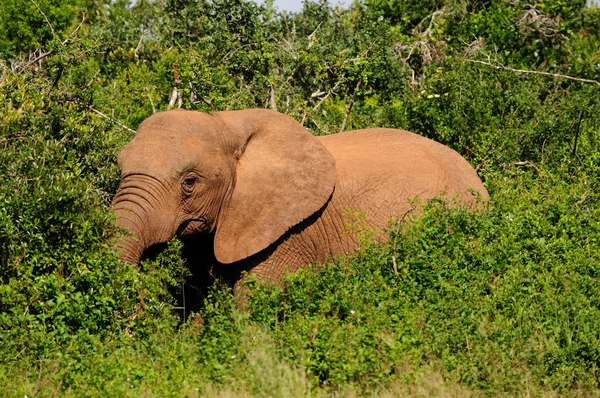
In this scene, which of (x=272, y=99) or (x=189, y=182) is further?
(x=272, y=99)

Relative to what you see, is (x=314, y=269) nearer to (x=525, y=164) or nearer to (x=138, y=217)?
(x=138, y=217)

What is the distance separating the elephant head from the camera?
8531mm

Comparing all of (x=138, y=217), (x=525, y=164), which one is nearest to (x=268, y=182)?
(x=138, y=217)

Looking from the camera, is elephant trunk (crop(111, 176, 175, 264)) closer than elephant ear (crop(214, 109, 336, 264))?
Yes

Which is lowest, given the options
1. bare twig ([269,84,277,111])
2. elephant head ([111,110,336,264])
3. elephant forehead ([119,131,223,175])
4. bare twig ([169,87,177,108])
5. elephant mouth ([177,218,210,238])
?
bare twig ([169,87,177,108])

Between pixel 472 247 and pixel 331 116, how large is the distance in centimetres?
425

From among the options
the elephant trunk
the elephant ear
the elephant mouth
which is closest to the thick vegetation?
the elephant trunk

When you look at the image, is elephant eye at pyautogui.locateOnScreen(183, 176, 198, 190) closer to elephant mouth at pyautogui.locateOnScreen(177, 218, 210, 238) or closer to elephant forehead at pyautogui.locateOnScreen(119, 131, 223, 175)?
elephant forehead at pyautogui.locateOnScreen(119, 131, 223, 175)

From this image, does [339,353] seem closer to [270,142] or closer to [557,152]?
[270,142]

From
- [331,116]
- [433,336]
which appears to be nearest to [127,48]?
[331,116]

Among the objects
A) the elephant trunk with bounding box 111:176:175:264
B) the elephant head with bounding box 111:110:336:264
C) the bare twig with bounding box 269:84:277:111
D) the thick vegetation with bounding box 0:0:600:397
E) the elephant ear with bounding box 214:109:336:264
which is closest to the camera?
the thick vegetation with bounding box 0:0:600:397

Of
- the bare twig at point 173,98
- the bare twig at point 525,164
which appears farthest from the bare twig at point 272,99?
the bare twig at point 525,164

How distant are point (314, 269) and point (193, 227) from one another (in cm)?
102

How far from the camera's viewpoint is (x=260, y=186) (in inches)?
368
